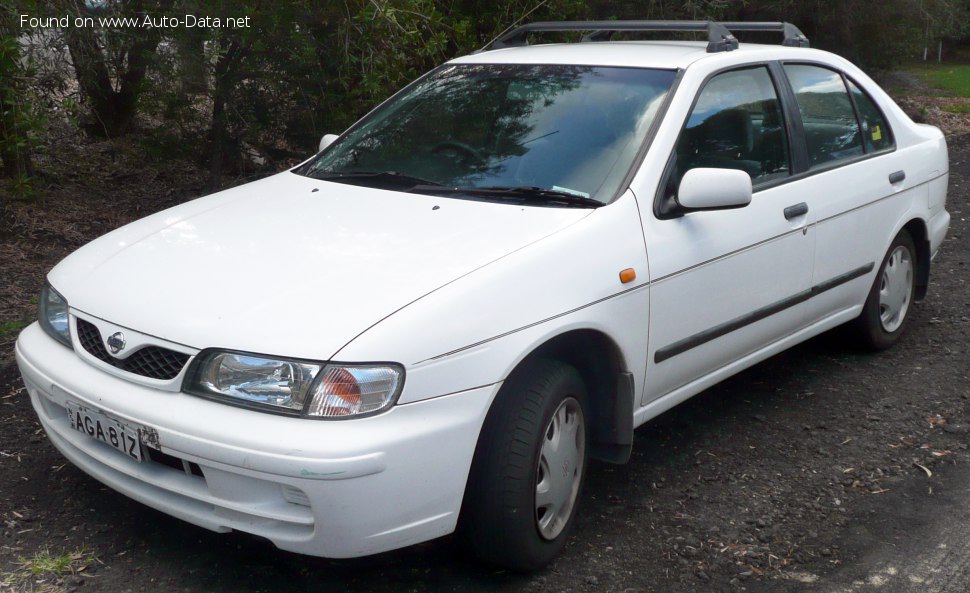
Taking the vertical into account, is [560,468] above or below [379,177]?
below

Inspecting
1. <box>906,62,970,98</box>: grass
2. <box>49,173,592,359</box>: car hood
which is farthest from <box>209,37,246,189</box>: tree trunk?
<box>906,62,970,98</box>: grass

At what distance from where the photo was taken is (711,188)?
144 inches

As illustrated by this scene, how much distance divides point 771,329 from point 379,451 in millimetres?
2234

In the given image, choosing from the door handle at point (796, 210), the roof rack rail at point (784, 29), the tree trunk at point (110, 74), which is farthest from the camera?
the tree trunk at point (110, 74)

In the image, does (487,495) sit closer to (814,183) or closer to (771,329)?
(771,329)

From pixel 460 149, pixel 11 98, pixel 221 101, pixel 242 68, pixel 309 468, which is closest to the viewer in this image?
pixel 309 468

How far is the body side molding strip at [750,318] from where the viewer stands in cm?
379

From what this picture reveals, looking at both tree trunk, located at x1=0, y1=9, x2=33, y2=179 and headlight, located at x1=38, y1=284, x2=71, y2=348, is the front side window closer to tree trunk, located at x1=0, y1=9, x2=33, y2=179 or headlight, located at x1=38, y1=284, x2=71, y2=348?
headlight, located at x1=38, y1=284, x2=71, y2=348

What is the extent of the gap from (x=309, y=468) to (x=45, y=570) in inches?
44.4

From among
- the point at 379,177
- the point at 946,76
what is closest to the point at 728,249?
the point at 379,177

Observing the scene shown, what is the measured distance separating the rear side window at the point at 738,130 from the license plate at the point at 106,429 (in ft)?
6.86

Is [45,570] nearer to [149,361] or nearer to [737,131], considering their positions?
[149,361]

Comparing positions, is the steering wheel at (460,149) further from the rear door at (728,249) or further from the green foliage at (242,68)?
the green foliage at (242,68)

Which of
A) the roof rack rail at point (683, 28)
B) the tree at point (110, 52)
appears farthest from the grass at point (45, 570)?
the tree at point (110, 52)
